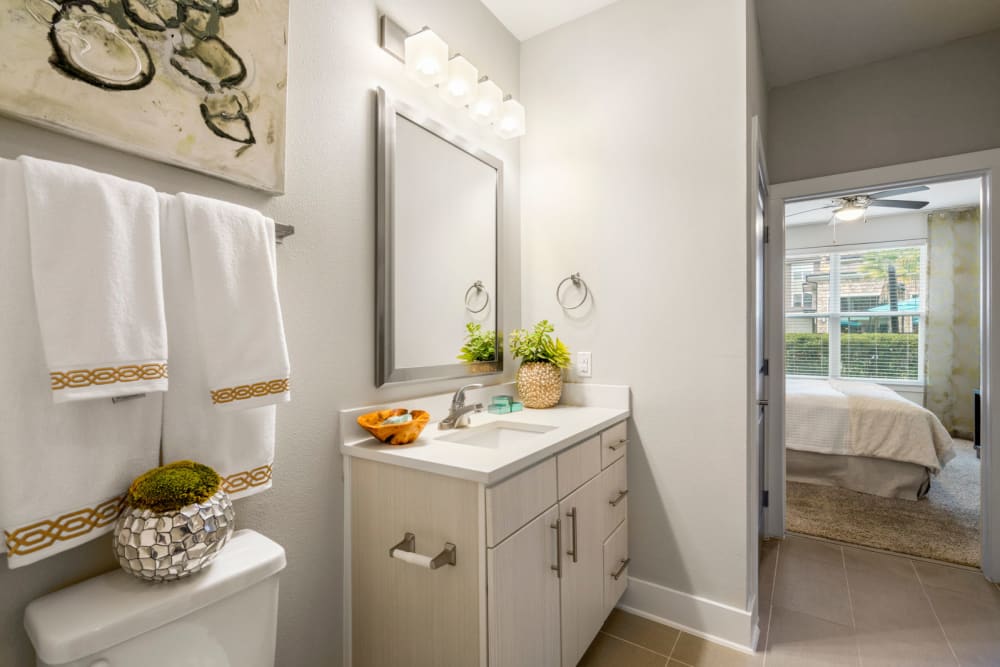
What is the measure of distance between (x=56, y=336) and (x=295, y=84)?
2.84 feet

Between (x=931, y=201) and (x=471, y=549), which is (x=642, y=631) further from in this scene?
(x=931, y=201)

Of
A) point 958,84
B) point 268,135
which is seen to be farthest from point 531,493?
point 958,84

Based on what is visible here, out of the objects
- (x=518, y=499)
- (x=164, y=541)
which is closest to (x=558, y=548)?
(x=518, y=499)

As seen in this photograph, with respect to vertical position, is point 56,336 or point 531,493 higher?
point 56,336

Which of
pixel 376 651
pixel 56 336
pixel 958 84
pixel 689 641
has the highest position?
pixel 958 84

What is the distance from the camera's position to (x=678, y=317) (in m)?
1.80

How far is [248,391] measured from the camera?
3.11ft

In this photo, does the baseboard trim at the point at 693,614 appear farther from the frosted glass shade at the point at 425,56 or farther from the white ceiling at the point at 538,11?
the white ceiling at the point at 538,11

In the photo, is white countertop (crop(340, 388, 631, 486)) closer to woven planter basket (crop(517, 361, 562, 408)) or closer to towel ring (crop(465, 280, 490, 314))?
woven planter basket (crop(517, 361, 562, 408))

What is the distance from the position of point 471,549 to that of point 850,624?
1.77m

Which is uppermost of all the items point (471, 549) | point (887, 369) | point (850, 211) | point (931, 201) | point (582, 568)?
point (931, 201)

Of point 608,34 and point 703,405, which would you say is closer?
point 703,405

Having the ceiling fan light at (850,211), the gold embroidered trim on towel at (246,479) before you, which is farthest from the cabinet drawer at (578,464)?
the ceiling fan light at (850,211)

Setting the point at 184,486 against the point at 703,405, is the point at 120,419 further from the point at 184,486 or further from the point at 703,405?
the point at 703,405
